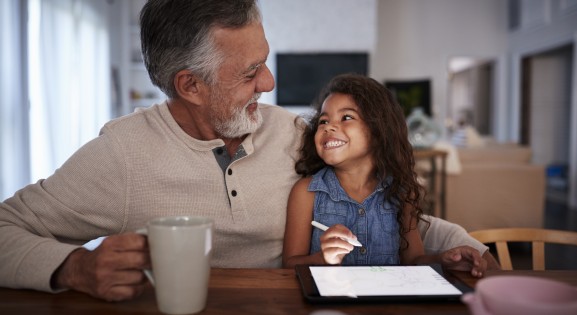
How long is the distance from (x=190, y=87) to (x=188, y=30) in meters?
0.16

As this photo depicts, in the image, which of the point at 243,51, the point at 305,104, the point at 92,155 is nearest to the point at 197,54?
the point at 243,51

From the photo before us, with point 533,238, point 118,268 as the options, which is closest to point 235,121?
point 118,268

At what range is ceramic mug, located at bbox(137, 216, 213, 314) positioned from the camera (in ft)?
1.97

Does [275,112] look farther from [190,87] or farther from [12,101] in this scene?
[12,101]

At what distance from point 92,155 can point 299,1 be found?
624cm

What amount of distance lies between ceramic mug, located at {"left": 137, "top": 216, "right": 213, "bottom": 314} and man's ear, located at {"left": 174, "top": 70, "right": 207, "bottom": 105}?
0.65m

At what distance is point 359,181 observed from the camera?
137 centimetres

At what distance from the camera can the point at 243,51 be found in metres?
1.19

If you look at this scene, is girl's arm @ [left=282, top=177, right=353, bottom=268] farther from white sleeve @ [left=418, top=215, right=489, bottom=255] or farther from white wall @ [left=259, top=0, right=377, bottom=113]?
white wall @ [left=259, top=0, right=377, bottom=113]

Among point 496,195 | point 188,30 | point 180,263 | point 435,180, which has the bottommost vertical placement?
point 496,195

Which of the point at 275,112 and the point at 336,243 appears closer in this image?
the point at 336,243

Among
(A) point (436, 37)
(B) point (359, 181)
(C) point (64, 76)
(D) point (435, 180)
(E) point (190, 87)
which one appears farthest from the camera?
(A) point (436, 37)

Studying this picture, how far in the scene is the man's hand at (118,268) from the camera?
→ 0.72 metres

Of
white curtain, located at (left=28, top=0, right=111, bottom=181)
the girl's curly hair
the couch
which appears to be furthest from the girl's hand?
white curtain, located at (left=28, top=0, right=111, bottom=181)
